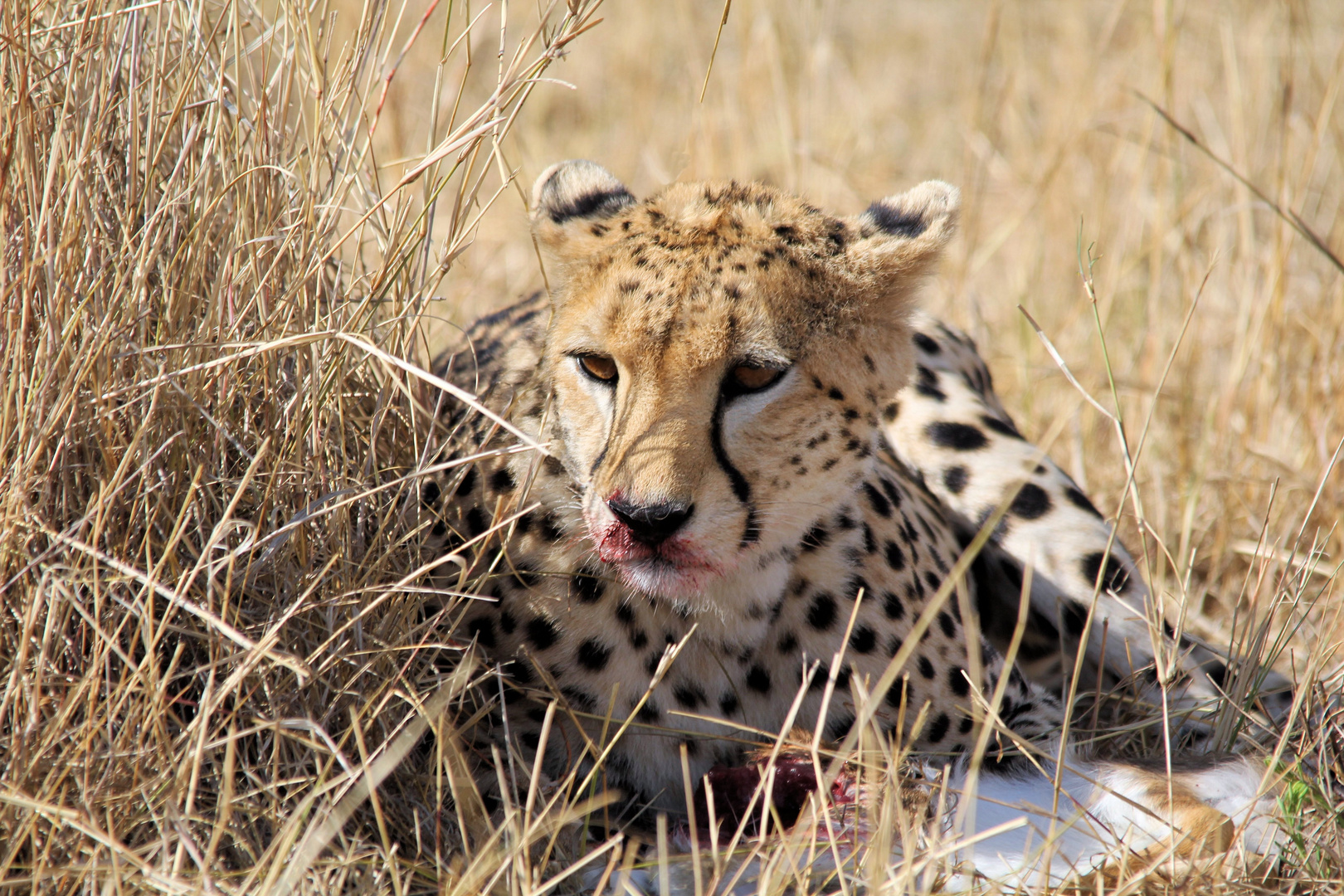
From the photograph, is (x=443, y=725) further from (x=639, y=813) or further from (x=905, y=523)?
(x=905, y=523)

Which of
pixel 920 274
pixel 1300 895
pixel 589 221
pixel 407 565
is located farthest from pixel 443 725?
pixel 1300 895

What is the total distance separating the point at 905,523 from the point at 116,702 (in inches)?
55.2

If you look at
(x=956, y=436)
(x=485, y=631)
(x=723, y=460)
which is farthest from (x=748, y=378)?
(x=956, y=436)

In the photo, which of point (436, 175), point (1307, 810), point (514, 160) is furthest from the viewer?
point (514, 160)

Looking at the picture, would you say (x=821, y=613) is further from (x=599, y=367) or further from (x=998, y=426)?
(x=998, y=426)

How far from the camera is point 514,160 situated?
453 cm

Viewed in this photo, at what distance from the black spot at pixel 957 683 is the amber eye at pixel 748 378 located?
74cm

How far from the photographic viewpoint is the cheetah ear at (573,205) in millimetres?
1965

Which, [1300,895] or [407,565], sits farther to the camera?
[407,565]

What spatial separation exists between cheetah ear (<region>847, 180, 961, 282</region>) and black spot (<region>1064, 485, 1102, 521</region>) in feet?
3.21

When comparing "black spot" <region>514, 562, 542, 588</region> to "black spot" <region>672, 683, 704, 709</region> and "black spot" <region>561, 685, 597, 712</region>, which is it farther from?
"black spot" <region>672, 683, 704, 709</region>

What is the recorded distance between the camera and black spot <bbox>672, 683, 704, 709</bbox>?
1990 millimetres

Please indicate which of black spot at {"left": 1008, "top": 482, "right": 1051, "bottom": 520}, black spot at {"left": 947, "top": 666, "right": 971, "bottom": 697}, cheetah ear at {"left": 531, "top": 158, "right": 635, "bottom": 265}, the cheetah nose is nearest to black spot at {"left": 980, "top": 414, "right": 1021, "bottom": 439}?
black spot at {"left": 1008, "top": 482, "right": 1051, "bottom": 520}

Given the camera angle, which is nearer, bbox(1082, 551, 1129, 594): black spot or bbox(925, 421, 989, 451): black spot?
bbox(1082, 551, 1129, 594): black spot
